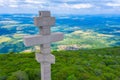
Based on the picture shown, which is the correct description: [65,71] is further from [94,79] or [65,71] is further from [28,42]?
[28,42]

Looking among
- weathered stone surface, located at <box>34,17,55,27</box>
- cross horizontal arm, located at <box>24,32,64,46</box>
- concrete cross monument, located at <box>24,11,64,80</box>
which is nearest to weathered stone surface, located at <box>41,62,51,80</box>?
concrete cross monument, located at <box>24,11,64,80</box>

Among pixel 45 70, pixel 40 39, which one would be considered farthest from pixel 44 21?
pixel 45 70

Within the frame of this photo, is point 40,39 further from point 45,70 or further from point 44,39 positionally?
point 45,70

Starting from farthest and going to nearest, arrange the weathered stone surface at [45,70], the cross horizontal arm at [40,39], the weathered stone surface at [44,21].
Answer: the weathered stone surface at [45,70] → the weathered stone surface at [44,21] → the cross horizontal arm at [40,39]

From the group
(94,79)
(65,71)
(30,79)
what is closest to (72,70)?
(65,71)

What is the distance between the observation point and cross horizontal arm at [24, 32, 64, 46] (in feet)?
41.7

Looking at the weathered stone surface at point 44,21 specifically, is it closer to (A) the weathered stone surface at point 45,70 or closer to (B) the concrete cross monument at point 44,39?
(B) the concrete cross monument at point 44,39

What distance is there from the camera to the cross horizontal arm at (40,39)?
12.7m

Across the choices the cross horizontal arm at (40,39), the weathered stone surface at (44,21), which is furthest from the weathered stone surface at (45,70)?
the weathered stone surface at (44,21)

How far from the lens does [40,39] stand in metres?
13.3

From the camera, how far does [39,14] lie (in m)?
13.2

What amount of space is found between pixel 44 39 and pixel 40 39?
0.27 meters

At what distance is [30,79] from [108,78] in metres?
12.3

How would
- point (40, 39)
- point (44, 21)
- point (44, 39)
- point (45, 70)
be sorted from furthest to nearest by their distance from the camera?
Result: point (45, 70)
point (44, 39)
point (40, 39)
point (44, 21)
